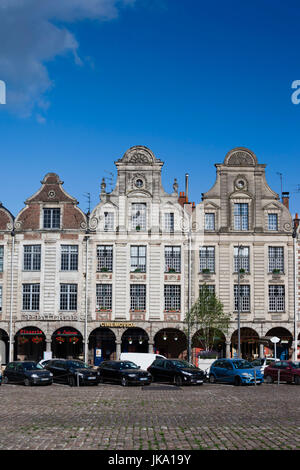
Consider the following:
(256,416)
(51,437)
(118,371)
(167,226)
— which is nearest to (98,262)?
(167,226)

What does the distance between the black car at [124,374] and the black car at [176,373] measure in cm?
113

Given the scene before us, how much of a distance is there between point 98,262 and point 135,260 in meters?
3.18

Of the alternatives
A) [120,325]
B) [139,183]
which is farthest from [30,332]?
[139,183]

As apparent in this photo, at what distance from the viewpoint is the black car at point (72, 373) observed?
35594mm

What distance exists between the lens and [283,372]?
1500 inches

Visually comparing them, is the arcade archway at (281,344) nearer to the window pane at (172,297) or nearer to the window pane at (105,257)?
the window pane at (172,297)

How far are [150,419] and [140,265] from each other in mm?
33868

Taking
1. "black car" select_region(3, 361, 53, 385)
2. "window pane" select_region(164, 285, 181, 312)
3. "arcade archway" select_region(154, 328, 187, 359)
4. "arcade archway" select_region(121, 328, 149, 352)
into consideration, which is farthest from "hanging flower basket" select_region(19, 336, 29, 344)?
"black car" select_region(3, 361, 53, 385)

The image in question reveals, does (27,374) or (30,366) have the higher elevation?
(30,366)

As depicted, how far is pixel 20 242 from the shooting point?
2149 inches

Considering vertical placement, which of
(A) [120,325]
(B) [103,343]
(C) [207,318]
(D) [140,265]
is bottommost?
(B) [103,343]

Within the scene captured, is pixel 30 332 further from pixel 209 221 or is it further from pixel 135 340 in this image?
pixel 209 221

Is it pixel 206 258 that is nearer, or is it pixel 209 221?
pixel 206 258

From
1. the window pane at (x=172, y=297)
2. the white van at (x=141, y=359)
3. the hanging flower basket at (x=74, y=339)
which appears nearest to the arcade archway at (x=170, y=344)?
the window pane at (x=172, y=297)
